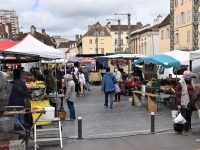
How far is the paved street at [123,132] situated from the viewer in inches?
270

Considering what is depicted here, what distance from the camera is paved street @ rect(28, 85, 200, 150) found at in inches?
270

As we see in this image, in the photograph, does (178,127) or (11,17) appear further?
(11,17)

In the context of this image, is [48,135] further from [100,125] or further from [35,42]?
[35,42]

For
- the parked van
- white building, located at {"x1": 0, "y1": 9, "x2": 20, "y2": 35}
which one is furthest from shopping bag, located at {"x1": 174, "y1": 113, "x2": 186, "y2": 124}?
white building, located at {"x1": 0, "y1": 9, "x2": 20, "y2": 35}

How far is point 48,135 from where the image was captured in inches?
281

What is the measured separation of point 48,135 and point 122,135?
203 cm

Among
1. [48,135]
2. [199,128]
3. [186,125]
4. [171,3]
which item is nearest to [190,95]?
[186,125]

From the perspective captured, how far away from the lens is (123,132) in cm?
816

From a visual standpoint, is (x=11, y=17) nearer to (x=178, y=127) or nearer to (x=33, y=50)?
(x=33, y=50)

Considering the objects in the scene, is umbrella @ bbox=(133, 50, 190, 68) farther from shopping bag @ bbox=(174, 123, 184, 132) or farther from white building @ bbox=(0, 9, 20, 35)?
white building @ bbox=(0, 9, 20, 35)

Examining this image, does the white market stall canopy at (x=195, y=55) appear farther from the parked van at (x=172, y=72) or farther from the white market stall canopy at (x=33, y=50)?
the white market stall canopy at (x=33, y=50)

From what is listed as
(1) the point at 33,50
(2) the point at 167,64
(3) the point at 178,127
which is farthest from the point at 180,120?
(1) the point at 33,50

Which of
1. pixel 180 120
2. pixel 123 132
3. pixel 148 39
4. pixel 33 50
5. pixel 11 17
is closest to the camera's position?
pixel 180 120

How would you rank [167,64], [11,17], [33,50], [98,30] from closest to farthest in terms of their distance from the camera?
[33,50], [167,64], [11,17], [98,30]
